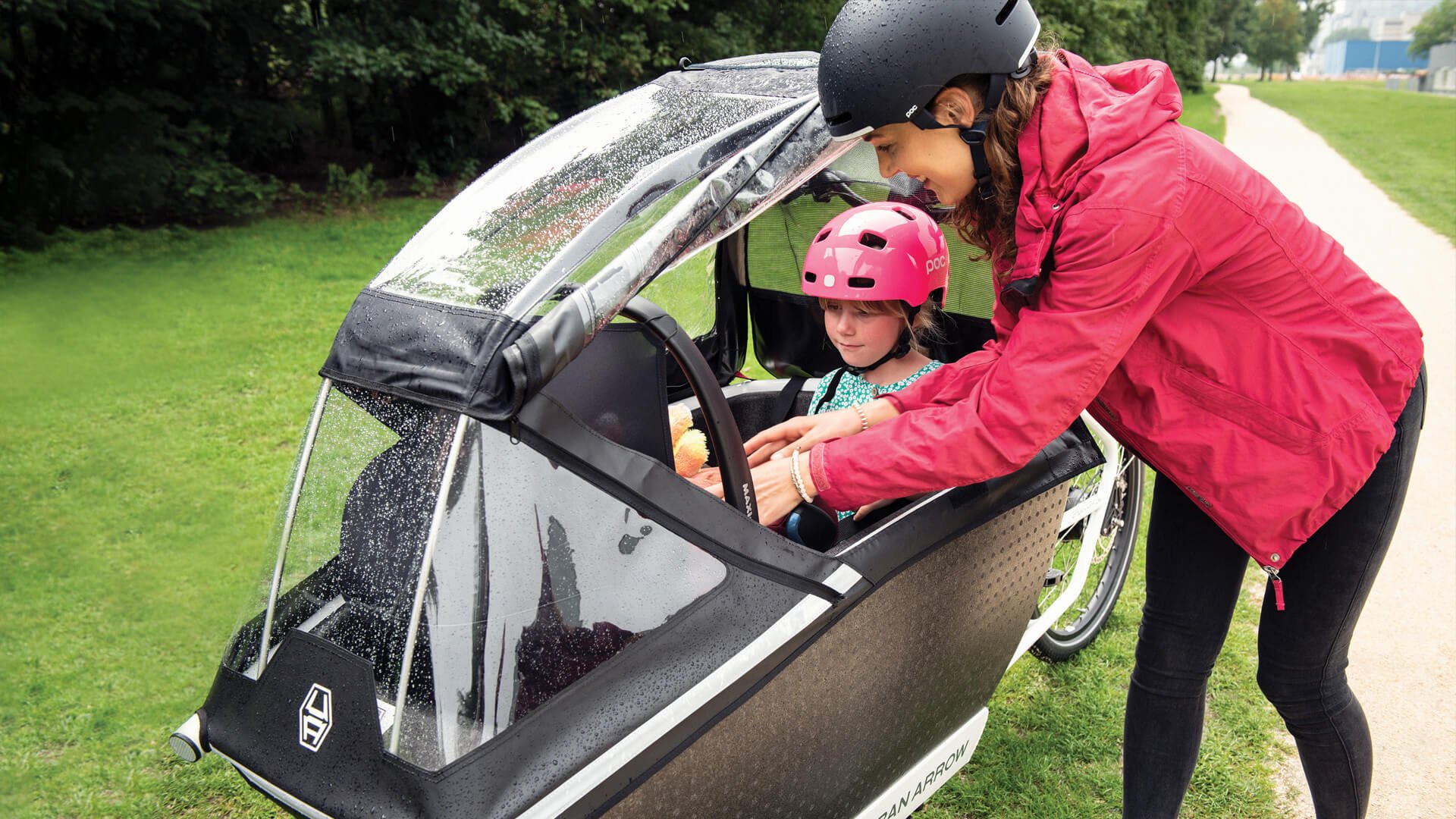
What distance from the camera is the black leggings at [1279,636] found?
1979 mm

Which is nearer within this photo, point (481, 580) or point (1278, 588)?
point (481, 580)

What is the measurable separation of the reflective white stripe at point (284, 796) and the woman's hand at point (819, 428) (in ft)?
3.41

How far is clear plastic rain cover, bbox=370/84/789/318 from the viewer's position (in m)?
1.67

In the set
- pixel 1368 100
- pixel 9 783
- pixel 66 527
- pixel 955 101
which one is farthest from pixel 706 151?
pixel 1368 100

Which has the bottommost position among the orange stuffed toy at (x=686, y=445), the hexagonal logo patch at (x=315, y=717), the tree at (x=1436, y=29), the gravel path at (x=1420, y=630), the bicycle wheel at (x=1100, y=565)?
the tree at (x=1436, y=29)

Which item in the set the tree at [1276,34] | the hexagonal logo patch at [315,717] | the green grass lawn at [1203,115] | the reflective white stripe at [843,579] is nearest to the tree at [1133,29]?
the green grass lawn at [1203,115]

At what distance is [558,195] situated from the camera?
1.87 m

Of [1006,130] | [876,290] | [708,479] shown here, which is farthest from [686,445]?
[1006,130]

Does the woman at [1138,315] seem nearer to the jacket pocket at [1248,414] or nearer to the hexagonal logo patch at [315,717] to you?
the jacket pocket at [1248,414]

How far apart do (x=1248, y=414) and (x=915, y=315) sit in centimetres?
100

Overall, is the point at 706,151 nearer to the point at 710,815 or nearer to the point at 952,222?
the point at 952,222

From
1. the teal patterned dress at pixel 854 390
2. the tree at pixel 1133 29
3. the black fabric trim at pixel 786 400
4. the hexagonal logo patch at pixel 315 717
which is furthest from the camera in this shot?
the tree at pixel 1133 29

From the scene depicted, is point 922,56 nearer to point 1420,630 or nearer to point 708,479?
point 708,479

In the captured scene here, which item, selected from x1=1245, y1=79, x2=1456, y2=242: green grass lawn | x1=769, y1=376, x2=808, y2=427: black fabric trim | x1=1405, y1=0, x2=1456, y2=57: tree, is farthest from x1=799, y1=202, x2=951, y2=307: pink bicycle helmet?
x1=1405, y1=0, x2=1456, y2=57: tree
